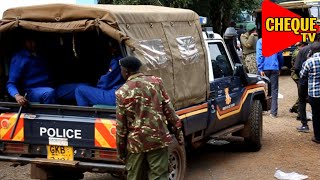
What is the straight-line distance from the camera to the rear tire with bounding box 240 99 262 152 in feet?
28.0

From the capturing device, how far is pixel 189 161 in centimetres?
830

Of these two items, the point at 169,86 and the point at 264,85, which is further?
the point at 264,85

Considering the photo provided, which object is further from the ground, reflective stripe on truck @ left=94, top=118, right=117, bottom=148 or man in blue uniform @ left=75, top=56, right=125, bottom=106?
man in blue uniform @ left=75, top=56, right=125, bottom=106

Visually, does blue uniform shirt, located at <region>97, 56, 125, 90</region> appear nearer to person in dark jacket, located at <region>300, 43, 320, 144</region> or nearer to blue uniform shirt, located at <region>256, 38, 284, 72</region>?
person in dark jacket, located at <region>300, 43, 320, 144</region>

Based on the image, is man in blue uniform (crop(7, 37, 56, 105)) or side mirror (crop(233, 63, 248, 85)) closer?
man in blue uniform (crop(7, 37, 56, 105))

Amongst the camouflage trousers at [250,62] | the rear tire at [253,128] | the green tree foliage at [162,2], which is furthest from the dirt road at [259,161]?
the green tree foliage at [162,2]

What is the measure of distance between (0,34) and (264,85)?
4.30 meters

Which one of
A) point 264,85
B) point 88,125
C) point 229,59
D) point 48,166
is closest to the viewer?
point 88,125

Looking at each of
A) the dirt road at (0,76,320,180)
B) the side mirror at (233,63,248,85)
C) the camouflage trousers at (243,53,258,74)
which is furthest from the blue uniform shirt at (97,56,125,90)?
the camouflage trousers at (243,53,258,74)

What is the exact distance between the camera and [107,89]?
6.17m

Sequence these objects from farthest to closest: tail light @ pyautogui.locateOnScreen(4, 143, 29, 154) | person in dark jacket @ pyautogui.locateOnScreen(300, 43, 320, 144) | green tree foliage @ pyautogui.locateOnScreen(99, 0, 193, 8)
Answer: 1. green tree foliage @ pyautogui.locateOnScreen(99, 0, 193, 8)
2. person in dark jacket @ pyautogui.locateOnScreen(300, 43, 320, 144)
3. tail light @ pyautogui.locateOnScreen(4, 143, 29, 154)

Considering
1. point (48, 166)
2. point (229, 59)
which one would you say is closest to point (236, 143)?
point (229, 59)

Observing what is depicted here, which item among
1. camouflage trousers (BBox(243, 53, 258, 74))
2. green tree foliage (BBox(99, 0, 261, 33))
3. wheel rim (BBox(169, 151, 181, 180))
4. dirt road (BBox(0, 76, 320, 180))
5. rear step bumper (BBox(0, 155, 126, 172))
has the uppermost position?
green tree foliage (BBox(99, 0, 261, 33))

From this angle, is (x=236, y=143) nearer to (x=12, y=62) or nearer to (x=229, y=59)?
(x=229, y=59)
